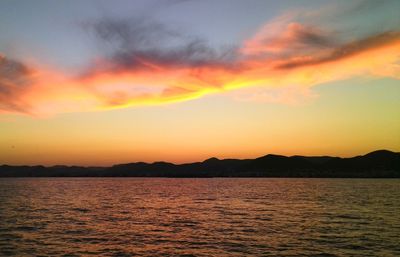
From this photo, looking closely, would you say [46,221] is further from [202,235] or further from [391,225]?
[391,225]

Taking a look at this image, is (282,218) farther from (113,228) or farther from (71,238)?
(71,238)

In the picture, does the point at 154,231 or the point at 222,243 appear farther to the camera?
the point at 154,231

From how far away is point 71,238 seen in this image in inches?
1547

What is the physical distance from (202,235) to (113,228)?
12.4m

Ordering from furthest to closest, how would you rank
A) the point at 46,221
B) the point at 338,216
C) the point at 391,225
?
the point at 338,216 → the point at 46,221 → the point at 391,225

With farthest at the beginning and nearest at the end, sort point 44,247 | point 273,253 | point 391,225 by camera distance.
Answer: point 391,225, point 44,247, point 273,253

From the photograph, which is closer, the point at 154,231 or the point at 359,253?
the point at 359,253

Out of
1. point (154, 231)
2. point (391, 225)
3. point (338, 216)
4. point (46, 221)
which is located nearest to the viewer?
point (154, 231)

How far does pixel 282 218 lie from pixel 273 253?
78.4 feet

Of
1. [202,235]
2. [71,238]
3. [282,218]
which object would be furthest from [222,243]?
[282,218]

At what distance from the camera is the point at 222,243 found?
36.5 m

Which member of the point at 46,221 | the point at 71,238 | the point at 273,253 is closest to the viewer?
the point at 273,253

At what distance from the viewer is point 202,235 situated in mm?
41062

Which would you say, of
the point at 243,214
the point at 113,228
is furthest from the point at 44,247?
the point at 243,214
